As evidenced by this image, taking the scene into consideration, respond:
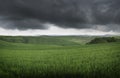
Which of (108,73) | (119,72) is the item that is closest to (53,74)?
(108,73)

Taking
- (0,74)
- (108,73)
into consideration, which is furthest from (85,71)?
(0,74)

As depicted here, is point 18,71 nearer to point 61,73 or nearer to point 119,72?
point 61,73

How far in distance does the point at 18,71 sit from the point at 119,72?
7804 millimetres

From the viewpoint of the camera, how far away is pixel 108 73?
556 inches

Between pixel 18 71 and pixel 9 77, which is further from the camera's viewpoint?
pixel 18 71

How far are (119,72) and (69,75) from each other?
3.76 meters

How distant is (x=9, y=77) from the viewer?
14148mm

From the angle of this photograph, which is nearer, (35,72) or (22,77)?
(22,77)

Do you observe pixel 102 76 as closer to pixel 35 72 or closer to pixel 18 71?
pixel 35 72

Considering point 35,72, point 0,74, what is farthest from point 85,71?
point 0,74

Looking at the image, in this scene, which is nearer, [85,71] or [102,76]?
[102,76]

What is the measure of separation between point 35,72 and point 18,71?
1462 mm

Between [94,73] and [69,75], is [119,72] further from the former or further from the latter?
[69,75]

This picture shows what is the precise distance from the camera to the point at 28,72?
15016 mm
